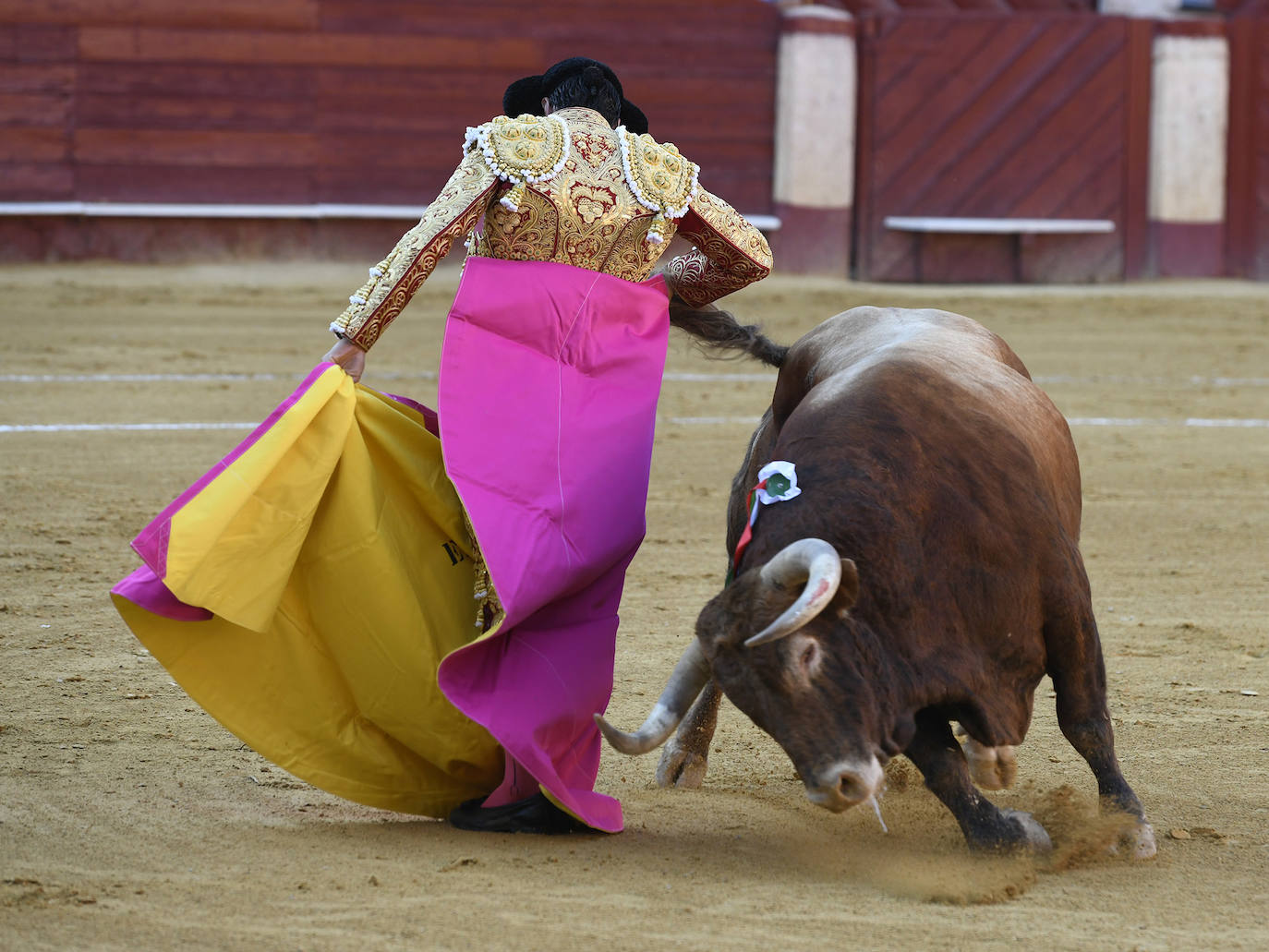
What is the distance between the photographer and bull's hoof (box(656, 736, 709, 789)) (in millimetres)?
2897

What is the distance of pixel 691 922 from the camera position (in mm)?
2168

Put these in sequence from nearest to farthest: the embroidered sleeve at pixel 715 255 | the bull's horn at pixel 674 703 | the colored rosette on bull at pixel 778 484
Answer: the bull's horn at pixel 674 703 < the colored rosette on bull at pixel 778 484 < the embroidered sleeve at pixel 715 255

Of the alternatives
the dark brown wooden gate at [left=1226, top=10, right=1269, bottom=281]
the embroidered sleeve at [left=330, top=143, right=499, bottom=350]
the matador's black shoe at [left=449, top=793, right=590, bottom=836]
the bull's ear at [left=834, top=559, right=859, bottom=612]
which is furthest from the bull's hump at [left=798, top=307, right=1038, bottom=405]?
the dark brown wooden gate at [left=1226, top=10, right=1269, bottom=281]

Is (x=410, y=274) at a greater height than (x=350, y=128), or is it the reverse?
(x=350, y=128)

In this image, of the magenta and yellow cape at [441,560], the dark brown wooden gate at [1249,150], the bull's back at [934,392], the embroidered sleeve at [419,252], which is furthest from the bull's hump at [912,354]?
the dark brown wooden gate at [1249,150]

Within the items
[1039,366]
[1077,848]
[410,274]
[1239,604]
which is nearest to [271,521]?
[410,274]

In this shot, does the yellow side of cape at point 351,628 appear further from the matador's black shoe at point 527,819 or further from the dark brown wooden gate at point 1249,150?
the dark brown wooden gate at point 1249,150

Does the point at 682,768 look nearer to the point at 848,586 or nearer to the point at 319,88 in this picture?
the point at 848,586

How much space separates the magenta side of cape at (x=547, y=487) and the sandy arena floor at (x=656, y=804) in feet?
0.69

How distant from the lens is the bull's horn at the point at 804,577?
6.91 feet

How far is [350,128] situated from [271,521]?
8.05 m

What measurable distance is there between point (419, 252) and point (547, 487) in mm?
408

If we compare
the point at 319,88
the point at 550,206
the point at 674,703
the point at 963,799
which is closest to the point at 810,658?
the point at 674,703

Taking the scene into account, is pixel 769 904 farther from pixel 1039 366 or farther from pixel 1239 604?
pixel 1039 366
